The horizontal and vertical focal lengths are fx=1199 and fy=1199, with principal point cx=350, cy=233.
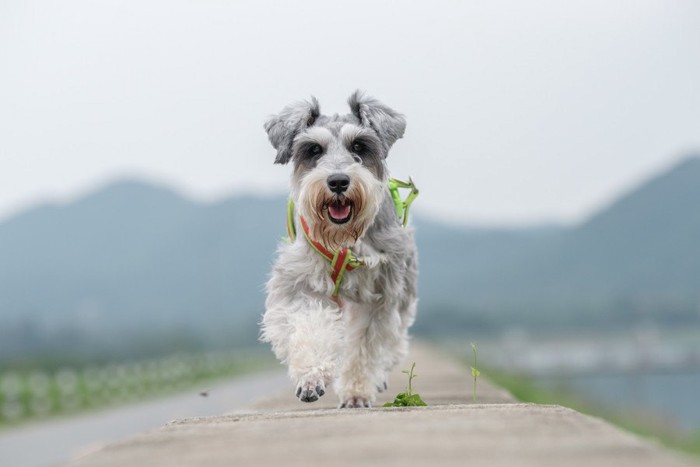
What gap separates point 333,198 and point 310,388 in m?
1.07

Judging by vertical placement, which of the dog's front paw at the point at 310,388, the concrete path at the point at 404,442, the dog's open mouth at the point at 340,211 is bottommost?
the concrete path at the point at 404,442

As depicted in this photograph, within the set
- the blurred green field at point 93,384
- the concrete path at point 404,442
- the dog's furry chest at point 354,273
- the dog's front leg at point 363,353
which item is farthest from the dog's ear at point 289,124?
the blurred green field at point 93,384

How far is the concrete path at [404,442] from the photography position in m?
3.51

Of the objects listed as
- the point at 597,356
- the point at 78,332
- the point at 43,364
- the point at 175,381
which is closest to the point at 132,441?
the point at 43,364

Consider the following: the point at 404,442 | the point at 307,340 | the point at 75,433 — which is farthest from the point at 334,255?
the point at 75,433

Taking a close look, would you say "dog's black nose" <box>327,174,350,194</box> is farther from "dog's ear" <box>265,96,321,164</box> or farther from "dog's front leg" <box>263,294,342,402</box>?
"dog's front leg" <box>263,294,342,402</box>

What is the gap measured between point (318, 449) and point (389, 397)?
479 centimetres

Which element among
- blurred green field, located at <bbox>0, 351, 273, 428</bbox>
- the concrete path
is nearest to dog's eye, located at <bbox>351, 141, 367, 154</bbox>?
A: the concrete path

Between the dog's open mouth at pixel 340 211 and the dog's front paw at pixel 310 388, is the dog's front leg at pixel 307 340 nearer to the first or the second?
the dog's front paw at pixel 310 388

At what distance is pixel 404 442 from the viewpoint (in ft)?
12.6

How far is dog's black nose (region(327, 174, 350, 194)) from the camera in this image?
21.8 ft

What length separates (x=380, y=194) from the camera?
7.00 metres

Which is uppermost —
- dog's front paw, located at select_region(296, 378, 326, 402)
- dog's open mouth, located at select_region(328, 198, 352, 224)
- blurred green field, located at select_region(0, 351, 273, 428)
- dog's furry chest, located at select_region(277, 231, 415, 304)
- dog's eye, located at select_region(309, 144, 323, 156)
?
dog's eye, located at select_region(309, 144, 323, 156)

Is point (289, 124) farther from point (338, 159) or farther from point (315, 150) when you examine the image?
point (338, 159)
